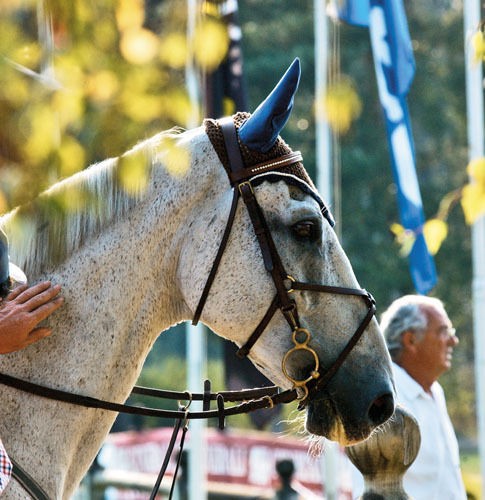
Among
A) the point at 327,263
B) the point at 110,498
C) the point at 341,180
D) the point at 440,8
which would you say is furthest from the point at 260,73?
the point at 327,263

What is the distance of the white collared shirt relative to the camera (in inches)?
235

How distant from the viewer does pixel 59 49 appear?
10.3 ft

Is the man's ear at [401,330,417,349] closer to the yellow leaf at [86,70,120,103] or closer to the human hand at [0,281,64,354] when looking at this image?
the human hand at [0,281,64,354]

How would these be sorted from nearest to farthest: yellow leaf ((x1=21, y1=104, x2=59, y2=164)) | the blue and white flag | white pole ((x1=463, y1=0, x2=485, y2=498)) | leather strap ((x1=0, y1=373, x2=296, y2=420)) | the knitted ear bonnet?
yellow leaf ((x1=21, y1=104, x2=59, y2=164)) < leather strap ((x1=0, y1=373, x2=296, y2=420)) < the knitted ear bonnet < the blue and white flag < white pole ((x1=463, y1=0, x2=485, y2=498))

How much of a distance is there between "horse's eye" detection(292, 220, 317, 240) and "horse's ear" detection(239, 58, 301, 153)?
0.29m

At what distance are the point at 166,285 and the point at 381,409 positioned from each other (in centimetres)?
84

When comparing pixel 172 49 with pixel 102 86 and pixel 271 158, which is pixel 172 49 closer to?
pixel 102 86

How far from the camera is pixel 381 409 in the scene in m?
4.00

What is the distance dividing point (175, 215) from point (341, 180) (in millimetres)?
27619

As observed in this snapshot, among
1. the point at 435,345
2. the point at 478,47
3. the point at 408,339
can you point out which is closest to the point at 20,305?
the point at 478,47

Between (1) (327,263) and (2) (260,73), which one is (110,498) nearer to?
(1) (327,263)

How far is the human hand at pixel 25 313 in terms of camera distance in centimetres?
364

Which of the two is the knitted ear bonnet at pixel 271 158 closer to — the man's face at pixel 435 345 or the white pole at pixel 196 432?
the man's face at pixel 435 345

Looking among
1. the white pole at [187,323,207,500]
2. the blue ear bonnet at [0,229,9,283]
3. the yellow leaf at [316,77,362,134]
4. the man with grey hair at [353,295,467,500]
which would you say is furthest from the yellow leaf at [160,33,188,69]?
the white pole at [187,323,207,500]
